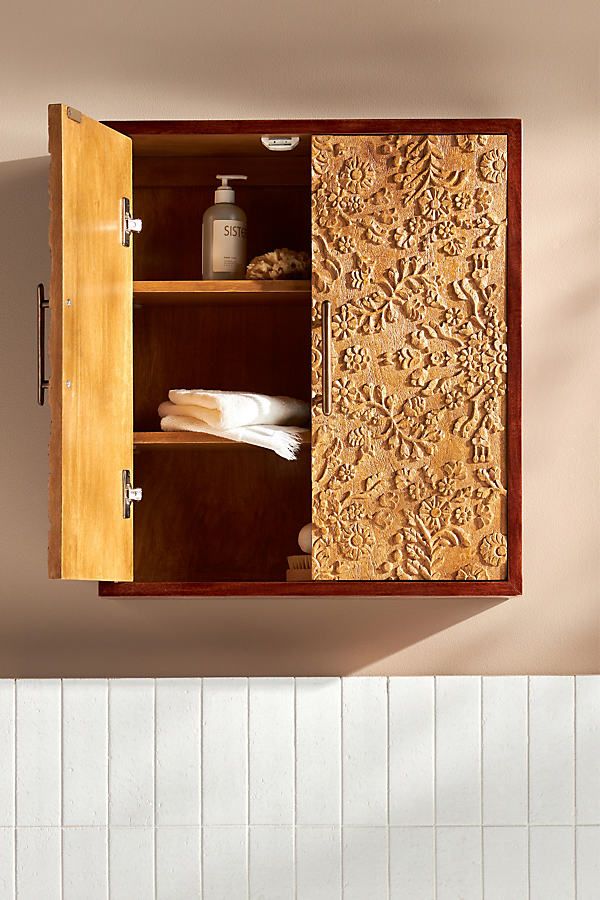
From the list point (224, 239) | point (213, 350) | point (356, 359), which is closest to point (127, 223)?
point (224, 239)

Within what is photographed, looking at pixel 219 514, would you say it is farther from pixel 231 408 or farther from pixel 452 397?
pixel 452 397

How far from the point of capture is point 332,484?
1.45 meters

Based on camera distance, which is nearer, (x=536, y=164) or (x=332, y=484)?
(x=332, y=484)

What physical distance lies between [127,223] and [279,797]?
0.96 m

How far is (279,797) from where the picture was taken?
1665 mm

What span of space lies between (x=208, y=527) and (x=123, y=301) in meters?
0.42

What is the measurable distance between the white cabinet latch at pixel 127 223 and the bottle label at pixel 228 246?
13 cm

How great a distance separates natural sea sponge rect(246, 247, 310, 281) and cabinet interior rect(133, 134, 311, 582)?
0.13 metres

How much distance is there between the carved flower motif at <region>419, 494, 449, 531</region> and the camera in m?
1.45

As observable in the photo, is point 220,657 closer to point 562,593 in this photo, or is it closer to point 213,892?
point 213,892

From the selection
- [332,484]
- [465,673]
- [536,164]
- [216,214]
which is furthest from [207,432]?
[536,164]

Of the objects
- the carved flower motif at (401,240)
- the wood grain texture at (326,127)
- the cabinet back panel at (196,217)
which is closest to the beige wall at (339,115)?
the cabinet back panel at (196,217)

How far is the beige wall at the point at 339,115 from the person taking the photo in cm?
170

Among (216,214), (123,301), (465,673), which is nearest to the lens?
(123,301)
